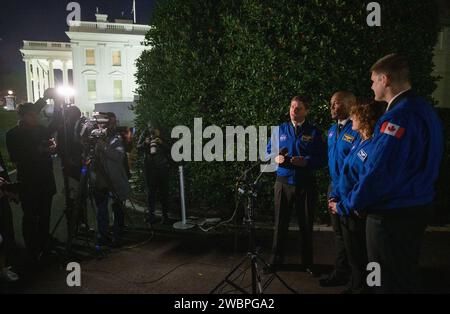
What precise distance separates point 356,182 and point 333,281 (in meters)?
1.54

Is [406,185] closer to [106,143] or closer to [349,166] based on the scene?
[349,166]

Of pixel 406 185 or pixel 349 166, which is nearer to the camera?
pixel 406 185

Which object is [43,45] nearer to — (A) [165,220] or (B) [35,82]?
(B) [35,82]

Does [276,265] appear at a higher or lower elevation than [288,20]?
lower

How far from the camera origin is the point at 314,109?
6098 millimetres

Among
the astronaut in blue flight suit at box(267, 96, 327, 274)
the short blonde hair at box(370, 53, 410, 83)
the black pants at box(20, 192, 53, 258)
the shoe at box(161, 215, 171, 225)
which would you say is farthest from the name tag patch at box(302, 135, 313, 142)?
the black pants at box(20, 192, 53, 258)

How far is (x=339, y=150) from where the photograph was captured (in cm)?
403

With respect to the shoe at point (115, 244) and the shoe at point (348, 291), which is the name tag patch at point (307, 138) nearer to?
the shoe at point (348, 291)

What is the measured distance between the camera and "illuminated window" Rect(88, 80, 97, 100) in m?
47.4

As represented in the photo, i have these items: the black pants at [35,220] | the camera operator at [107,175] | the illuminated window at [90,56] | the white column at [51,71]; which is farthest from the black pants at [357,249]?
the white column at [51,71]

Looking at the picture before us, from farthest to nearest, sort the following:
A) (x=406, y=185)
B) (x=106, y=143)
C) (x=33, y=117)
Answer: (x=106, y=143), (x=33, y=117), (x=406, y=185)

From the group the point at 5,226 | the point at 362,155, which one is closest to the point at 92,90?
the point at 5,226
